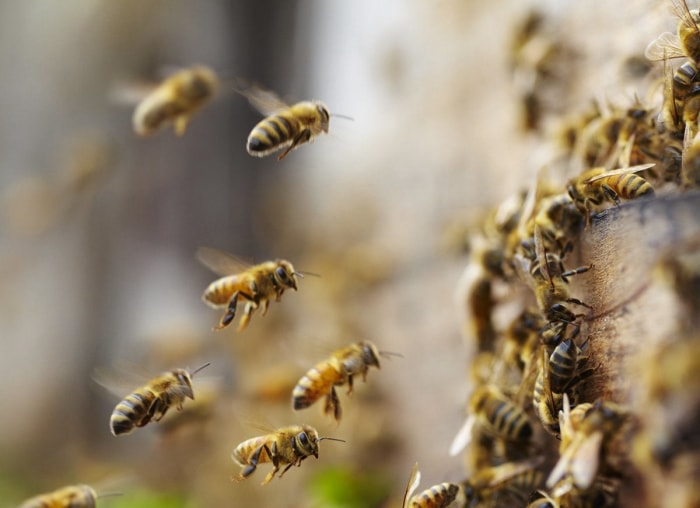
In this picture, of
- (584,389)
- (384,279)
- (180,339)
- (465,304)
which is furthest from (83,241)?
(584,389)

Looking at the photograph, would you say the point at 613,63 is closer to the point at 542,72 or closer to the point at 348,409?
the point at 542,72

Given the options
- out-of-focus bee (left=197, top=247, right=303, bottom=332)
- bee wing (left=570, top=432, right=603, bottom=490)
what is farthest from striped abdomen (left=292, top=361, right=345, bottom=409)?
bee wing (left=570, top=432, right=603, bottom=490)

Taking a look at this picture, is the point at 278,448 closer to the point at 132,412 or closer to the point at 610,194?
the point at 132,412

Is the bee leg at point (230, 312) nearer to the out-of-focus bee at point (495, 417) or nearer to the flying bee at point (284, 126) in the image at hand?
the flying bee at point (284, 126)

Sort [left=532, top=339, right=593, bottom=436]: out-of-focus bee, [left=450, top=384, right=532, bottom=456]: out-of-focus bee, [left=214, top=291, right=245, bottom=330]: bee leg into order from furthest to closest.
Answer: [left=214, top=291, right=245, bottom=330]: bee leg < [left=450, top=384, right=532, bottom=456]: out-of-focus bee < [left=532, top=339, right=593, bottom=436]: out-of-focus bee

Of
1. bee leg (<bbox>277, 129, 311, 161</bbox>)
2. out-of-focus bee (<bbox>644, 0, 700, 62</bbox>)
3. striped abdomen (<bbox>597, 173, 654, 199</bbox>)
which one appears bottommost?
striped abdomen (<bbox>597, 173, 654, 199</bbox>)

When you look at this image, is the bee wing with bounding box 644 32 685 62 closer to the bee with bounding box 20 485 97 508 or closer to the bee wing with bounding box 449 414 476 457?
the bee wing with bounding box 449 414 476 457
